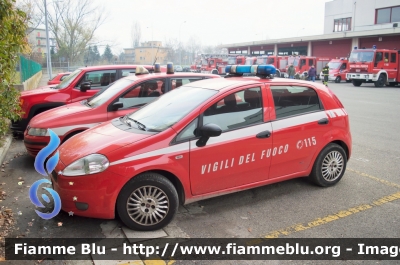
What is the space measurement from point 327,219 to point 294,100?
1.66 metres

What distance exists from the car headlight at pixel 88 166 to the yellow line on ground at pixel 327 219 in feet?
5.68

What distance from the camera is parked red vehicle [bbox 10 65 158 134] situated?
7781 millimetres

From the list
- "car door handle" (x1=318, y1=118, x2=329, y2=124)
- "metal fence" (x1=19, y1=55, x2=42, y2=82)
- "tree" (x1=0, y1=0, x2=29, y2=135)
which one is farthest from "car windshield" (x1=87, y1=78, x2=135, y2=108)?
"metal fence" (x1=19, y1=55, x2=42, y2=82)

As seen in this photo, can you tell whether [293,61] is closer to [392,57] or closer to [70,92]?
[392,57]

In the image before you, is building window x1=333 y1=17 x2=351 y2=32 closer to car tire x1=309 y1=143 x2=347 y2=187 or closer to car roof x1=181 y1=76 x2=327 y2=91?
car tire x1=309 y1=143 x2=347 y2=187

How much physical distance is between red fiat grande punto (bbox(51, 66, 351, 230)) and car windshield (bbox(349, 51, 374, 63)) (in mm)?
23263

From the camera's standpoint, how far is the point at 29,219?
4090 millimetres

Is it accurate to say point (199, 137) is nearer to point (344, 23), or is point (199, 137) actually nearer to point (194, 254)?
point (194, 254)

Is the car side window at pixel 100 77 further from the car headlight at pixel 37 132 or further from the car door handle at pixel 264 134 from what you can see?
the car door handle at pixel 264 134

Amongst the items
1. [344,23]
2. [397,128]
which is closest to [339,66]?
[344,23]

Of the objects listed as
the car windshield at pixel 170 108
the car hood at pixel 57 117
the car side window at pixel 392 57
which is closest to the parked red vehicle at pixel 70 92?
the car hood at pixel 57 117

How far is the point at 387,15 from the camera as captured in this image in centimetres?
4053

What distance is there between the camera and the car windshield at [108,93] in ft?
20.5

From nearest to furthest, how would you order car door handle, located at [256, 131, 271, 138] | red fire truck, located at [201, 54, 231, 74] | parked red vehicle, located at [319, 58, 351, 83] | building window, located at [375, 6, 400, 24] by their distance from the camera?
car door handle, located at [256, 131, 271, 138] < parked red vehicle, located at [319, 58, 351, 83] < red fire truck, located at [201, 54, 231, 74] < building window, located at [375, 6, 400, 24]
